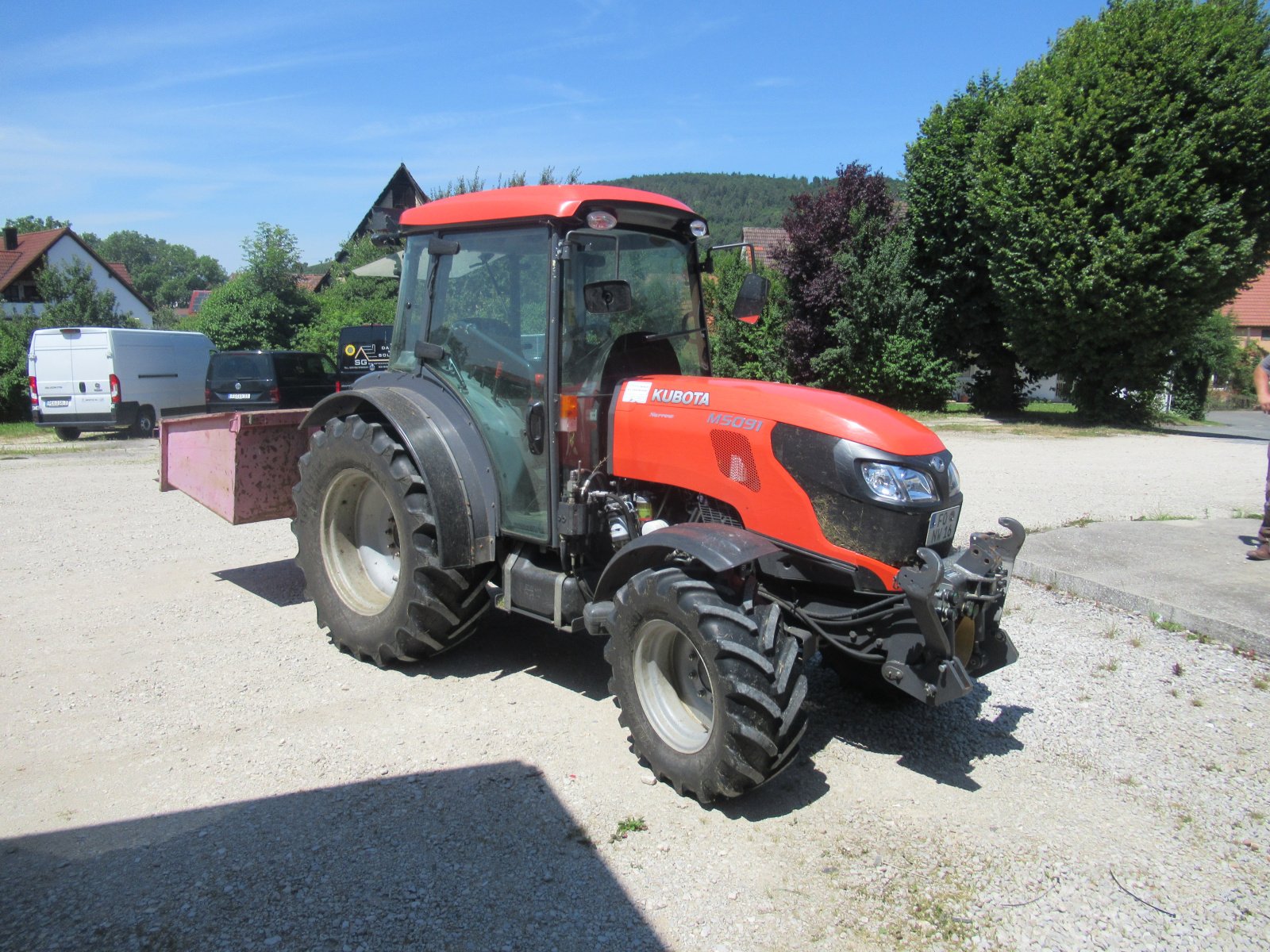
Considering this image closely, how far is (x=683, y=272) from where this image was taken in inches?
187

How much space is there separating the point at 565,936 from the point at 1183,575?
5419mm

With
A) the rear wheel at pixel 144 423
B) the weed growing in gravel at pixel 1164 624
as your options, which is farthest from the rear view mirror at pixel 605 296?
the rear wheel at pixel 144 423

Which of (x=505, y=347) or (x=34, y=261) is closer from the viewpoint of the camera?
(x=505, y=347)

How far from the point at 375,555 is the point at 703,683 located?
2.43 metres

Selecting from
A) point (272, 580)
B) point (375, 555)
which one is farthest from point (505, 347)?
point (272, 580)

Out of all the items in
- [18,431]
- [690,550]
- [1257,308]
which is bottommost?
[18,431]

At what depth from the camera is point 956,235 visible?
20.1 metres

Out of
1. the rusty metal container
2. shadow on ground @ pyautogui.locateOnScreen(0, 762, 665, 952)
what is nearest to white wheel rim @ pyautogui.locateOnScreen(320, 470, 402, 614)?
the rusty metal container

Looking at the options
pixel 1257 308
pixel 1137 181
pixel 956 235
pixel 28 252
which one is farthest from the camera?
pixel 1257 308

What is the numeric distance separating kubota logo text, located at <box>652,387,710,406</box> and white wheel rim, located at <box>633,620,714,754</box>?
39.6 inches

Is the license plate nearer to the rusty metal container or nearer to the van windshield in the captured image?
the rusty metal container

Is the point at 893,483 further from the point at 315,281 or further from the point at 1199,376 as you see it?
the point at 315,281

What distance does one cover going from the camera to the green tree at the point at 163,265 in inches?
4126

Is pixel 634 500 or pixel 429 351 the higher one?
pixel 429 351
